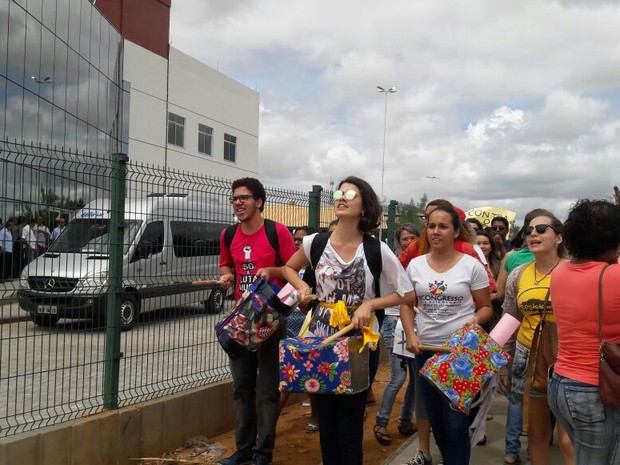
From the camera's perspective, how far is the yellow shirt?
409 cm

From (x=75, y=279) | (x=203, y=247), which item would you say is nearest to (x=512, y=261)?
(x=203, y=247)

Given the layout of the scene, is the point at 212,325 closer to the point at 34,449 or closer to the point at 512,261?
the point at 34,449

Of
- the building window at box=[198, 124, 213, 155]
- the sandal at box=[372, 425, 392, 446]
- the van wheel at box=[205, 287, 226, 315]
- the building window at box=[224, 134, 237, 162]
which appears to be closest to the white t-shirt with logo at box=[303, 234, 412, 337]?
the van wheel at box=[205, 287, 226, 315]

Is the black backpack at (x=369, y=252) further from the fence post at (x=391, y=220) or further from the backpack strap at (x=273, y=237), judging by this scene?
the fence post at (x=391, y=220)

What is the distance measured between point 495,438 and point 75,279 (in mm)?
3772

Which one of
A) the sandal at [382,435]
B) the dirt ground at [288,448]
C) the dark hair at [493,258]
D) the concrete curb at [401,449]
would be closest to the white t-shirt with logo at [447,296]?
the concrete curb at [401,449]

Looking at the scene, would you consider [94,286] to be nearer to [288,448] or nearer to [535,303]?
[288,448]

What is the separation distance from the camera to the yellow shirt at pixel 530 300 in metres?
4.09

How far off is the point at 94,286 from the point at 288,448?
7.12 feet

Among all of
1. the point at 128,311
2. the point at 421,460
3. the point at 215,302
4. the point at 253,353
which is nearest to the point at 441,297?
the point at 421,460

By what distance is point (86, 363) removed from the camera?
4.46 m

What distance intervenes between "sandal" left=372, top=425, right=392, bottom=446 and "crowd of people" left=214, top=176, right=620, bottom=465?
0.03m

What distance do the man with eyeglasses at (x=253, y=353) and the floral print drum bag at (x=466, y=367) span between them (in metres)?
1.38

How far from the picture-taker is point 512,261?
496 centimetres
